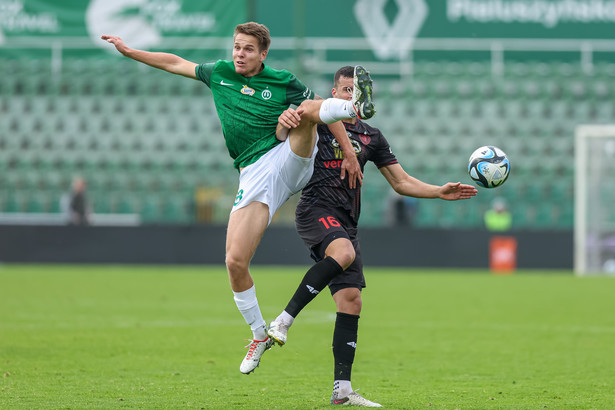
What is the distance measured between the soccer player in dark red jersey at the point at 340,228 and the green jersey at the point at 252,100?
0.36 m

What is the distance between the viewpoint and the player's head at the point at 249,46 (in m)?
6.08

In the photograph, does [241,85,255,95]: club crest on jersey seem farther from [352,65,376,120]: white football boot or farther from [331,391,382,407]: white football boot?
[331,391,382,407]: white football boot

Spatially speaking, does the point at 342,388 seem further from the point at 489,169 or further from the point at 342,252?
the point at 489,169

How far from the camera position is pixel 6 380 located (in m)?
6.46

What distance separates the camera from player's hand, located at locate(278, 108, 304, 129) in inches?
228

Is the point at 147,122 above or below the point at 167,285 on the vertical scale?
above

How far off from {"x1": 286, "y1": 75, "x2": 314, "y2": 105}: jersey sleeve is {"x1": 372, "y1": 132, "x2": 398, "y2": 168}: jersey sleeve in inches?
24.6

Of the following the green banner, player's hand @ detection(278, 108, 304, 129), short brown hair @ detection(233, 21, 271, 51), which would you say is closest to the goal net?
the green banner

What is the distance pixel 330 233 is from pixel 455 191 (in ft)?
2.99

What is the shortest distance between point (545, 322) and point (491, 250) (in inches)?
360

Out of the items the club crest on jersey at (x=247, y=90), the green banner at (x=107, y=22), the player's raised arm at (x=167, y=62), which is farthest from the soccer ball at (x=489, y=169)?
the green banner at (x=107, y=22)

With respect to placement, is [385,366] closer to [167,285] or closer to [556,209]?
[167,285]

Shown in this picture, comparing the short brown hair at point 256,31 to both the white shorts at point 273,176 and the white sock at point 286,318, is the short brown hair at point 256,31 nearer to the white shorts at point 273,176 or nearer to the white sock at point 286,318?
the white shorts at point 273,176

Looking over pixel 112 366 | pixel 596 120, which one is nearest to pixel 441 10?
pixel 596 120
